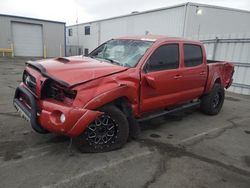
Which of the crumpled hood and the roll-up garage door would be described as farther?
the roll-up garage door

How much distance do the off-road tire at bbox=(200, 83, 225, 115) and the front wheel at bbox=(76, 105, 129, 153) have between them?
306 centimetres

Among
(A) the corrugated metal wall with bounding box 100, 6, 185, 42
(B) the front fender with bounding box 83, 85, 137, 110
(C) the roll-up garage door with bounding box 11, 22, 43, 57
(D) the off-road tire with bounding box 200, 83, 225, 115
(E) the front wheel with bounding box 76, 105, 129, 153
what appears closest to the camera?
(B) the front fender with bounding box 83, 85, 137, 110

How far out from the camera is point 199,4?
13375 mm

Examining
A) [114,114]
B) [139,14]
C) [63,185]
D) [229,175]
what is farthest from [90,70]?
[139,14]

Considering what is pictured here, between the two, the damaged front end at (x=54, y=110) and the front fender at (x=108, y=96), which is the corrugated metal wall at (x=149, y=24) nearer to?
the front fender at (x=108, y=96)

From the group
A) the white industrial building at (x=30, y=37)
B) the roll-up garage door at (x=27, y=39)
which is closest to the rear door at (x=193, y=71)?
the white industrial building at (x=30, y=37)

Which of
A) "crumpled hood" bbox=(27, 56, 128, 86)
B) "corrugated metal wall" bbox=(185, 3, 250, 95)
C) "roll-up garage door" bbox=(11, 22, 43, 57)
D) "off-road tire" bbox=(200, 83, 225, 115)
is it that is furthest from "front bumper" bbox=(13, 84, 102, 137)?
"roll-up garage door" bbox=(11, 22, 43, 57)

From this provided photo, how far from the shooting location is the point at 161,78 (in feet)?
13.7

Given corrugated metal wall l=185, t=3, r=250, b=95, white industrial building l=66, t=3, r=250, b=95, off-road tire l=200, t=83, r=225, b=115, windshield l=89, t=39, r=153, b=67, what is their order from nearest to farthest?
windshield l=89, t=39, r=153, b=67 → off-road tire l=200, t=83, r=225, b=115 → corrugated metal wall l=185, t=3, r=250, b=95 → white industrial building l=66, t=3, r=250, b=95

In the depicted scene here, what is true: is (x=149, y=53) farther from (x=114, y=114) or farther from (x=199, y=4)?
(x=199, y=4)

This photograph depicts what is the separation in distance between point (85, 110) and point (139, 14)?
16.0m

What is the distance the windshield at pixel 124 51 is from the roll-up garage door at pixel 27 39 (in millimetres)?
21159

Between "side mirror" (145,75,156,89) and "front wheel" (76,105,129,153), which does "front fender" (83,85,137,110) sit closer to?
"front wheel" (76,105,129,153)

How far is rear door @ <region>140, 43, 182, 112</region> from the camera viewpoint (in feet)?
13.0
